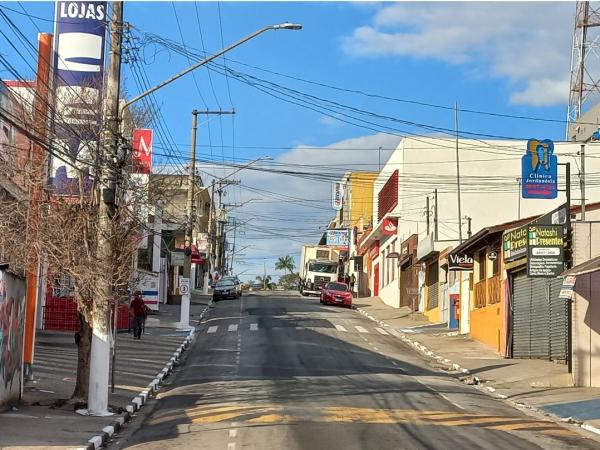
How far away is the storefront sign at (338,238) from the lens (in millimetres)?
85562

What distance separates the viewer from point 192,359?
26562 millimetres

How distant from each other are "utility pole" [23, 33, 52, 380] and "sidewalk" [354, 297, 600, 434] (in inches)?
452

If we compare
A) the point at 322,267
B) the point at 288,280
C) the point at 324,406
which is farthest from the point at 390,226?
the point at 288,280

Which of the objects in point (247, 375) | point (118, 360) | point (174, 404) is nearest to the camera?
point (174, 404)

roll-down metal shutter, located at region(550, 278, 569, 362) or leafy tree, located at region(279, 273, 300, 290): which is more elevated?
leafy tree, located at region(279, 273, 300, 290)

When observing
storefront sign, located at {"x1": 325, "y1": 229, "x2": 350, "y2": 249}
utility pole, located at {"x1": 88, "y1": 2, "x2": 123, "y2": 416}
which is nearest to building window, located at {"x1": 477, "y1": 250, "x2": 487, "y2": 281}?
utility pole, located at {"x1": 88, "y1": 2, "x2": 123, "y2": 416}

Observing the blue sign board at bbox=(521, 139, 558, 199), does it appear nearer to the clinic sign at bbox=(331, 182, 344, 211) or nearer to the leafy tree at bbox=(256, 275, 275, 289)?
the clinic sign at bbox=(331, 182, 344, 211)

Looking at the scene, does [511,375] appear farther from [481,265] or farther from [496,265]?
[481,265]

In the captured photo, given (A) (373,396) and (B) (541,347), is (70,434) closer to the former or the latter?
(A) (373,396)

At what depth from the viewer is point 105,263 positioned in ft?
51.1

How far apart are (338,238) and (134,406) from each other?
228 feet

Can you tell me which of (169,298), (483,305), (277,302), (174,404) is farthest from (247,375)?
(169,298)

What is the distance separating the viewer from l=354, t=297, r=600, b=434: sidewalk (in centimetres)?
1777

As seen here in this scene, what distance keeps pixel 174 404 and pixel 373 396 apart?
4457 mm
